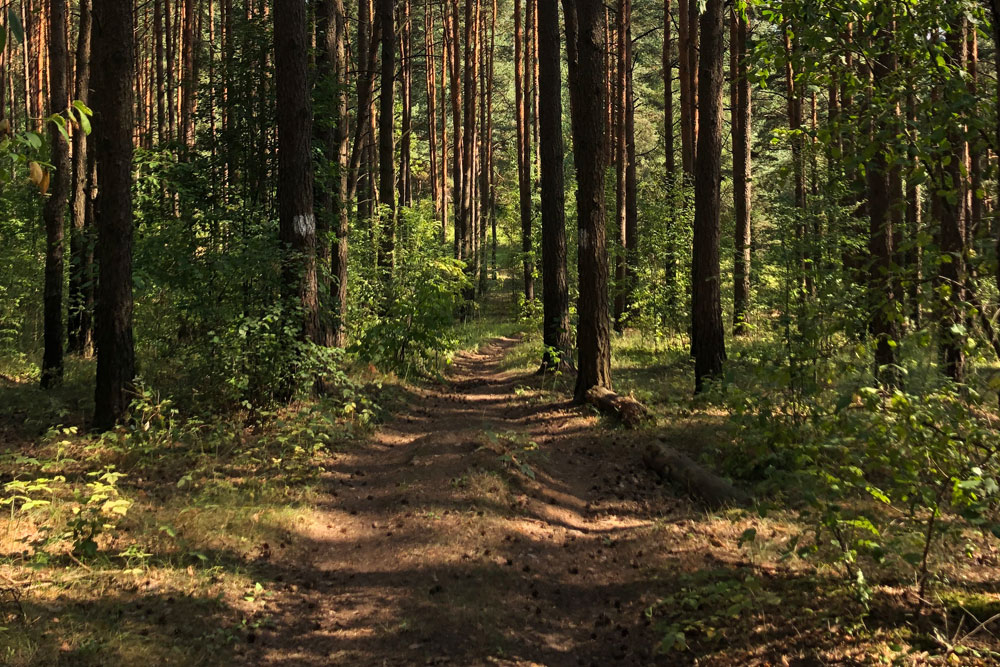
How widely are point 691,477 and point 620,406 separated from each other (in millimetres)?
2678

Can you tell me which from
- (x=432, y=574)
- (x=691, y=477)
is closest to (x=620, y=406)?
(x=691, y=477)

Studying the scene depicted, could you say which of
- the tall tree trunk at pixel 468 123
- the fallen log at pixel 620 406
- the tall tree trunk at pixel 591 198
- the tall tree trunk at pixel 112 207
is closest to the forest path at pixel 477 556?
the fallen log at pixel 620 406

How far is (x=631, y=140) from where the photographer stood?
21.5 meters

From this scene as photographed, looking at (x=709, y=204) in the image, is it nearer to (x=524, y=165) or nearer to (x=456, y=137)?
(x=524, y=165)

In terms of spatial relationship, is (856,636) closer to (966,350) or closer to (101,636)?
(966,350)

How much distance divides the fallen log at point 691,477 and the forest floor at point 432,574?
0.14 meters

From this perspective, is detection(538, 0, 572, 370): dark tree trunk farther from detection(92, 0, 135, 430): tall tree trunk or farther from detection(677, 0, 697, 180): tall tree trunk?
detection(92, 0, 135, 430): tall tree trunk

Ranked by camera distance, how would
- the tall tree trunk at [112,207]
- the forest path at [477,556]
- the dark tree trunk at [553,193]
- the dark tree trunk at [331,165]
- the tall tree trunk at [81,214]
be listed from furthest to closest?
the dark tree trunk at [553,193] → the tall tree trunk at [81,214] → the dark tree trunk at [331,165] → the tall tree trunk at [112,207] → the forest path at [477,556]

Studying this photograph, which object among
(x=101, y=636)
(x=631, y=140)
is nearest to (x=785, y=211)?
(x=101, y=636)

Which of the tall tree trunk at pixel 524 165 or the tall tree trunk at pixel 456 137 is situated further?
the tall tree trunk at pixel 456 137

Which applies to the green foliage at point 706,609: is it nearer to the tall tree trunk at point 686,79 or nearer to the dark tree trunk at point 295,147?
the dark tree trunk at point 295,147

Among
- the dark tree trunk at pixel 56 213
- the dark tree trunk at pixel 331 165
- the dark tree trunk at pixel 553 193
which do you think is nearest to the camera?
the dark tree trunk at pixel 56 213

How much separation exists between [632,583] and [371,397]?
22.5ft

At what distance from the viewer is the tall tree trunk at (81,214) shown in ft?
39.4
